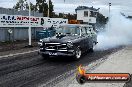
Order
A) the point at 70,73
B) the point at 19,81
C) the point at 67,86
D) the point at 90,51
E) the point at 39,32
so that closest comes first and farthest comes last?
the point at 67,86, the point at 19,81, the point at 70,73, the point at 90,51, the point at 39,32

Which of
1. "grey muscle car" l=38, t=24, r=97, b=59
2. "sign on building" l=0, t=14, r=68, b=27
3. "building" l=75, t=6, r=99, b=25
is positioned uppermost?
"building" l=75, t=6, r=99, b=25

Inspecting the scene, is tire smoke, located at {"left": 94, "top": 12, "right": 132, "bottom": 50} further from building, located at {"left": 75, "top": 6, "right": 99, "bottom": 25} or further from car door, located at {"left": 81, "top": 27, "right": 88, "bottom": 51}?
building, located at {"left": 75, "top": 6, "right": 99, "bottom": 25}

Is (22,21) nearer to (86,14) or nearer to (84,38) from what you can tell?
(84,38)

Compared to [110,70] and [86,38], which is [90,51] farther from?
[110,70]

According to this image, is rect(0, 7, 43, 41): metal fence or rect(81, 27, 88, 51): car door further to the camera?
rect(0, 7, 43, 41): metal fence

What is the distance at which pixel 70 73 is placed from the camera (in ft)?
33.0

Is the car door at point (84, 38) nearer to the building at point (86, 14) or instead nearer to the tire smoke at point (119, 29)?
the tire smoke at point (119, 29)

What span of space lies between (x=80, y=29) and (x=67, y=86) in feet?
24.8

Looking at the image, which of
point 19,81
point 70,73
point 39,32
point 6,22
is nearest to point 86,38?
point 70,73

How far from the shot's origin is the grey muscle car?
42.7 feet

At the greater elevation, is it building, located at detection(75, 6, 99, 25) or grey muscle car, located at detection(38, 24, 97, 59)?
building, located at detection(75, 6, 99, 25)

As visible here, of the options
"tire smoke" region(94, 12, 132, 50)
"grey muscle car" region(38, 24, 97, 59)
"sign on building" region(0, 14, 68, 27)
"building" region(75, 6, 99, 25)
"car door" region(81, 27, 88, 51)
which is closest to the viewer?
"grey muscle car" region(38, 24, 97, 59)

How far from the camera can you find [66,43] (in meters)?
13.0

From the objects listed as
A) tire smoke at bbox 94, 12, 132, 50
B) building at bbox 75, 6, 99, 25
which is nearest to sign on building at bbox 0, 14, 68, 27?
tire smoke at bbox 94, 12, 132, 50
